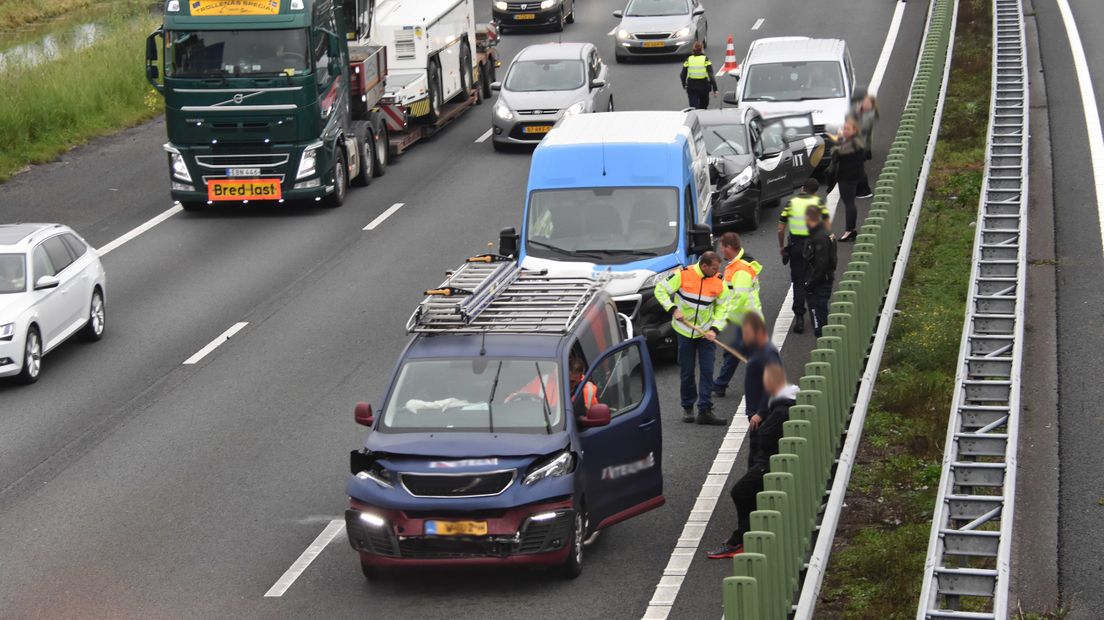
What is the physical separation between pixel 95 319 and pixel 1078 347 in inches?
436

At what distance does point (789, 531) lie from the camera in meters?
10.6

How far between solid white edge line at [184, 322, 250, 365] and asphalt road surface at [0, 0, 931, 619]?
0.49ft

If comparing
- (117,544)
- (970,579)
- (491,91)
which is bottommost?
(491,91)

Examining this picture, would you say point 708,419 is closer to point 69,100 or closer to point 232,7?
point 232,7

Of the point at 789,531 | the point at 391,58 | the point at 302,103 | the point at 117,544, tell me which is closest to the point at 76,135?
the point at 391,58

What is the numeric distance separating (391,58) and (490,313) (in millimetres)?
18806

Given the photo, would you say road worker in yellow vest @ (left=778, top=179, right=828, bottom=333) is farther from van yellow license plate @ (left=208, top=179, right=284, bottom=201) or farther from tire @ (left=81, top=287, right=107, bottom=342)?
van yellow license plate @ (left=208, top=179, right=284, bottom=201)

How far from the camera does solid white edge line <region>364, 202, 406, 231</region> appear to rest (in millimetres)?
26109

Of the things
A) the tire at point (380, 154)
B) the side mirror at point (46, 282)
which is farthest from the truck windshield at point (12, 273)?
the tire at point (380, 154)

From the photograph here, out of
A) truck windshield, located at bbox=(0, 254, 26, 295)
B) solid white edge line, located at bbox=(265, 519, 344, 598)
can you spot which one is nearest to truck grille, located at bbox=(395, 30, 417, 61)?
truck windshield, located at bbox=(0, 254, 26, 295)

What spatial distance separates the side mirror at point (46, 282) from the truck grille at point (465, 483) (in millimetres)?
8390

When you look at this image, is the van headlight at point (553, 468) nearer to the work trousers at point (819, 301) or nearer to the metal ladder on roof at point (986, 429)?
the metal ladder on roof at point (986, 429)

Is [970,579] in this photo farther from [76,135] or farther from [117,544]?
[76,135]

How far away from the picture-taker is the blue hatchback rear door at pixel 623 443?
1279 centimetres
